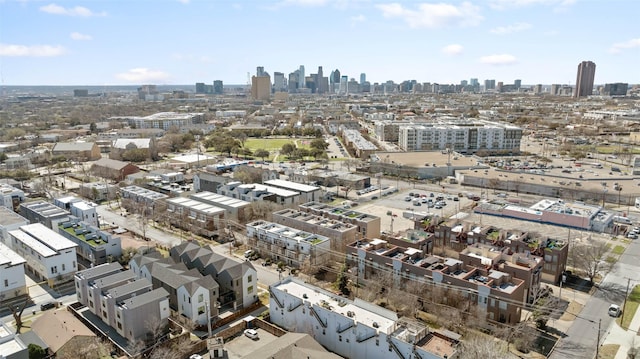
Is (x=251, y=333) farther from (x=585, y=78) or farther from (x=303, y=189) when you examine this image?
(x=585, y=78)

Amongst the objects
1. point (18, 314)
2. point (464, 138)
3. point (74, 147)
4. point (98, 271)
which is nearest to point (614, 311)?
point (98, 271)

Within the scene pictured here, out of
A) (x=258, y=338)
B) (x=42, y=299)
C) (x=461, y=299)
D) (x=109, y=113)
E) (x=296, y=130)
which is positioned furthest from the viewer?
(x=109, y=113)

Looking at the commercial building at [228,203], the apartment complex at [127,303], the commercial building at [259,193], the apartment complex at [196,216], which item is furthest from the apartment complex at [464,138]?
the apartment complex at [127,303]

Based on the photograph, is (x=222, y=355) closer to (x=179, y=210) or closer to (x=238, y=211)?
(x=238, y=211)

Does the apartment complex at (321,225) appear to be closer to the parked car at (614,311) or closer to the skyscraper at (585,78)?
the parked car at (614,311)

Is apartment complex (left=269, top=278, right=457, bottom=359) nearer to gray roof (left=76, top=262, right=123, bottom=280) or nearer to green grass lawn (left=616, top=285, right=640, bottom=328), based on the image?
gray roof (left=76, top=262, right=123, bottom=280)

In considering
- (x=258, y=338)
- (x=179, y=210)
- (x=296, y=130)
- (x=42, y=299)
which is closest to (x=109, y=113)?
(x=296, y=130)

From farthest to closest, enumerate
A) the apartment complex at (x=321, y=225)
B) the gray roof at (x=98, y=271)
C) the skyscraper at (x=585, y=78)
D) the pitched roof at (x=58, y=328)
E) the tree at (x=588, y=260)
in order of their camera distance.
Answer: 1. the skyscraper at (x=585, y=78)
2. the apartment complex at (x=321, y=225)
3. the tree at (x=588, y=260)
4. the gray roof at (x=98, y=271)
5. the pitched roof at (x=58, y=328)
